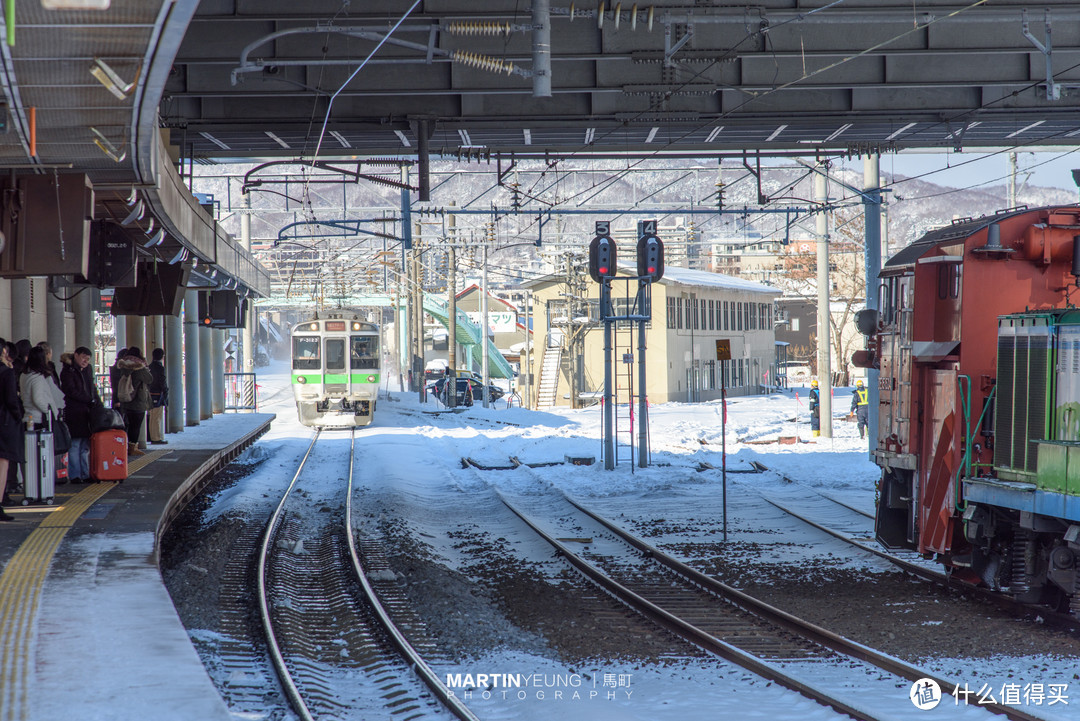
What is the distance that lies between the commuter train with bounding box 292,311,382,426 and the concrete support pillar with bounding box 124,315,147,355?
7230 mm

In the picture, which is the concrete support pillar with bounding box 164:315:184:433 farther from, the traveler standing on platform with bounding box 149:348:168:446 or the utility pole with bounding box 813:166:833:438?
the utility pole with bounding box 813:166:833:438

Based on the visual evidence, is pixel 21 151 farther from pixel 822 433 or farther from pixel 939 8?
pixel 822 433

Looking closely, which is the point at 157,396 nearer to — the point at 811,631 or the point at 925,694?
the point at 811,631

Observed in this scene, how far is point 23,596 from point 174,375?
18.8 meters

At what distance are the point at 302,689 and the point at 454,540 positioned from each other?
651 centimetres

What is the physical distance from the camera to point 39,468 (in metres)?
12.4

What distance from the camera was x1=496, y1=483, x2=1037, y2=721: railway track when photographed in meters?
7.02

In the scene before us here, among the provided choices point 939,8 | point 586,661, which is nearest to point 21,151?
point 586,661

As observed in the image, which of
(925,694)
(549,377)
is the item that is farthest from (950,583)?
(549,377)

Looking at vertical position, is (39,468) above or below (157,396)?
below

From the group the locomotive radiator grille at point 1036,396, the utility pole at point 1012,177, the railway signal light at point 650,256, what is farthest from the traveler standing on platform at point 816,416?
the locomotive radiator grille at point 1036,396

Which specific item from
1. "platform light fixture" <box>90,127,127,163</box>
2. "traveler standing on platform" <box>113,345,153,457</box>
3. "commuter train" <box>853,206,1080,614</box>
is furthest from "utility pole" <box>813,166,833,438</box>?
"platform light fixture" <box>90,127,127,163</box>

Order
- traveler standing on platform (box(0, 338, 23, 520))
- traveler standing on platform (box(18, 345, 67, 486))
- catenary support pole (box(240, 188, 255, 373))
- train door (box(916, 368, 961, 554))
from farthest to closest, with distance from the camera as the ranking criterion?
catenary support pole (box(240, 188, 255, 373))
traveler standing on platform (box(18, 345, 67, 486))
traveler standing on platform (box(0, 338, 23, 520))
train door (box(916, 368, 961, 554))

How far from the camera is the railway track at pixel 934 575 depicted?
8794 mm
